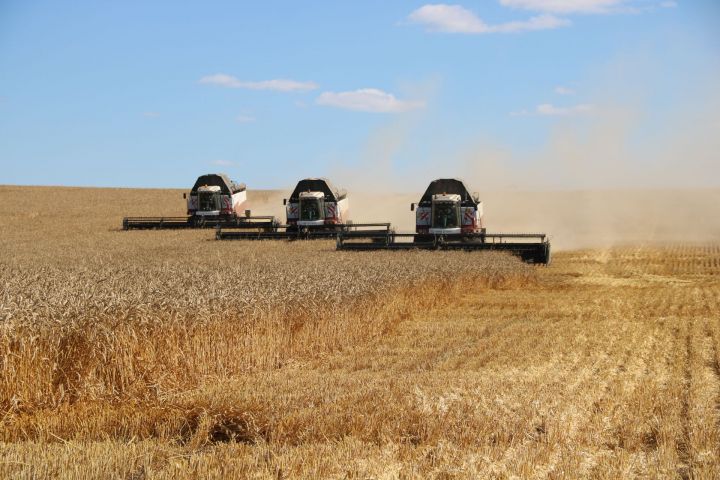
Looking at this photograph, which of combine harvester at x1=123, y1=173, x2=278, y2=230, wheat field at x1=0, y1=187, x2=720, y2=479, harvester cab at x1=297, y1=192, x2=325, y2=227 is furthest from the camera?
combine harvester at x1=123, y1=173, x2=278, y2=230

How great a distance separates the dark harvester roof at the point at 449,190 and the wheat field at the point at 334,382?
1416 centimetres

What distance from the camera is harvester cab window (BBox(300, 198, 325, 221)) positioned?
119 feet

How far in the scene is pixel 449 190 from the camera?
32562 millimetres

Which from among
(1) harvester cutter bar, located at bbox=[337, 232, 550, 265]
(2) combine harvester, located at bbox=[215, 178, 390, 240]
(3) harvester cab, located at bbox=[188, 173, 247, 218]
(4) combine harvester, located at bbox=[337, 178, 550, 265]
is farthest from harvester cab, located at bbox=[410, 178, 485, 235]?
(3) harvester cab, located at bbox=[188, 173, 247, 218]

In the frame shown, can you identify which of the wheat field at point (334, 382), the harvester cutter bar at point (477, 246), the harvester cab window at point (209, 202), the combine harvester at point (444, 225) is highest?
the harvester cab window at point (209, 202)

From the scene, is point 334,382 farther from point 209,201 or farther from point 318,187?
point 209,201

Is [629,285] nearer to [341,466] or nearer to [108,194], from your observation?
[341,466]

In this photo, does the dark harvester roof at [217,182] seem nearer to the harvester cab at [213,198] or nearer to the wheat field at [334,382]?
the harvester cab at [213,198]

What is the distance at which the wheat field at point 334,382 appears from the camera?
6.71 meters

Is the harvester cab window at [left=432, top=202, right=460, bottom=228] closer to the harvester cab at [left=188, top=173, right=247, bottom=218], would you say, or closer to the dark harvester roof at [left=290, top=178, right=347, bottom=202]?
the dark harvester roof at [left=290, top=178, right=347, bottom=202]

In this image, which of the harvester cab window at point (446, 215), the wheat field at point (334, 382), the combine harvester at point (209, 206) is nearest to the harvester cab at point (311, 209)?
the combine harvester at point (209, 206)

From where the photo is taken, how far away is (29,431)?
7.96 m

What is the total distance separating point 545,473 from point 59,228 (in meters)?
41.1

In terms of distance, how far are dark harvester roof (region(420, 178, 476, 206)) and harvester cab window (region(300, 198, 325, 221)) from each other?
18.6ft
